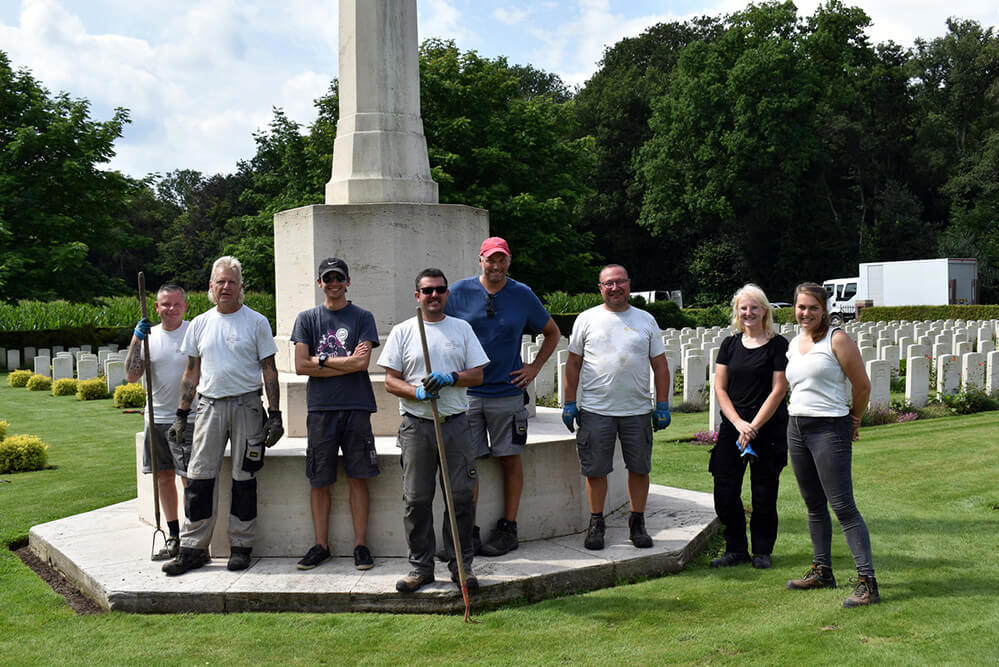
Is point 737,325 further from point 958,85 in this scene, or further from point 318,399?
point 958,85

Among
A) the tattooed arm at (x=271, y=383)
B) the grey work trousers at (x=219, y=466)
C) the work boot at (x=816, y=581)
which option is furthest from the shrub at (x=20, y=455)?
the work boot at (x=816, y=581)

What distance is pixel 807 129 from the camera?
3791cm

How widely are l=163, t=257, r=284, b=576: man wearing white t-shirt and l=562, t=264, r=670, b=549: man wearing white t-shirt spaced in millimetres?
1826

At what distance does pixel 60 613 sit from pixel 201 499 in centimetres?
92

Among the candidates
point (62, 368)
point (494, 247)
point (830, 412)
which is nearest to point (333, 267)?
point (494, 247)

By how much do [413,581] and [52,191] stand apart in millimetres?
21559

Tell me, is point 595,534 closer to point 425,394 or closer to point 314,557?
point 425,394

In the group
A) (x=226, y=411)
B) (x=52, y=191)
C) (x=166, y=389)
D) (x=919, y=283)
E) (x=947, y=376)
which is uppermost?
(x=52, y=191)

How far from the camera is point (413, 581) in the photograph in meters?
4.38

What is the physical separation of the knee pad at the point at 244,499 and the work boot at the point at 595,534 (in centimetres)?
204

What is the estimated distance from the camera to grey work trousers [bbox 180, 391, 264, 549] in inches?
187

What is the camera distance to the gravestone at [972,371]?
12102 mm

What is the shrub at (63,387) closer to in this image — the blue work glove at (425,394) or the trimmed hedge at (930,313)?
the blue work glove at (425,394)

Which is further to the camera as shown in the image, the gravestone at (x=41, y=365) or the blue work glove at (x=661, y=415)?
the gravestone at (x=41, y=365)
